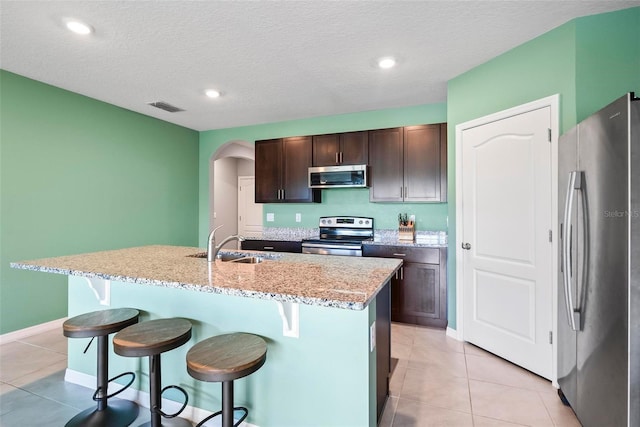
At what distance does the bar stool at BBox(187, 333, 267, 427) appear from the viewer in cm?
131

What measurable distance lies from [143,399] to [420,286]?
2.67 metres

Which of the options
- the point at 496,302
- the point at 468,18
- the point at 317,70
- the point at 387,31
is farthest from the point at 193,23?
the point at 496,302

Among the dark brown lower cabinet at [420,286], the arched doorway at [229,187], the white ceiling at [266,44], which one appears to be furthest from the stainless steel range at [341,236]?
the arched doorway at [229,187]

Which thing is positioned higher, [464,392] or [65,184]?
[65,184]

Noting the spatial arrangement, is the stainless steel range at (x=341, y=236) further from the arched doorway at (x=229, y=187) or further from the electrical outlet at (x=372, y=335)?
the arched doorway at (x=229, y=187)

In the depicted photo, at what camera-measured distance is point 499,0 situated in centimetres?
199

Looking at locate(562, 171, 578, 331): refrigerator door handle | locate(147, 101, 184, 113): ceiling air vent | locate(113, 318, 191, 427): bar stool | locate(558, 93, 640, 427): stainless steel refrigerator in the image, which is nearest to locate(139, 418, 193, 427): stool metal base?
locate(113, 318, 191, 427): bar stool

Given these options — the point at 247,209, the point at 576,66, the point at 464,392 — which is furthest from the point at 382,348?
the point at 247,209

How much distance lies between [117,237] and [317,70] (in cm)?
313

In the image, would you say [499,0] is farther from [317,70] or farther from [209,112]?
[209,112]

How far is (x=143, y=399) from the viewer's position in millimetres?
2080

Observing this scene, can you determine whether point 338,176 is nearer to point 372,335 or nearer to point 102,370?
point 372,335

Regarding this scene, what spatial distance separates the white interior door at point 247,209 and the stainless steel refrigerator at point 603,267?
6598 mm

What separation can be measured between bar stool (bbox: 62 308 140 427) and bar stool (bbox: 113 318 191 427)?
21 centimetres
